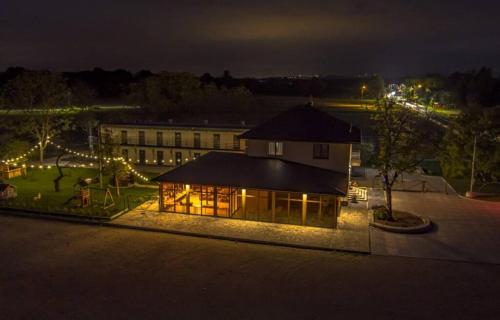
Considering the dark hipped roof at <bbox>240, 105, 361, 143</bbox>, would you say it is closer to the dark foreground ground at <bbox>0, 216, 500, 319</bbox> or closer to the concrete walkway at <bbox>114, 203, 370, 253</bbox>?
the concrete walkway at <bbox>114, 203, 370, 253</bbox>

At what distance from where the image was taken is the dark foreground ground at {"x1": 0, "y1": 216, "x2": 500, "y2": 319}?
532 inches

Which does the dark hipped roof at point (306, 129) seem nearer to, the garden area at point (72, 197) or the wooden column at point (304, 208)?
the wooden column at point (304, 208)

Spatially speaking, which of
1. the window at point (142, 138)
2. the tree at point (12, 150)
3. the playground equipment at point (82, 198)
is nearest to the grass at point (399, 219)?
the playground equipment at point (82, 198)

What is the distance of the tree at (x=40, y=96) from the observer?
41250 mm

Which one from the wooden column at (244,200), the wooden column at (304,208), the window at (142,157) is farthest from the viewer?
the window at (142,157)

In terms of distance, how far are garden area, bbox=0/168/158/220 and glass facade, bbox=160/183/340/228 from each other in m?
3.30

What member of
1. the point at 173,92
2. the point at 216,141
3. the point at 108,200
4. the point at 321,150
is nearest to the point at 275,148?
the point at 321,150

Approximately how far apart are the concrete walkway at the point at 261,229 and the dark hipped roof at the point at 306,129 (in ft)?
15.7

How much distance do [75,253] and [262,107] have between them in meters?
84.4

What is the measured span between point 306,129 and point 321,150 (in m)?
1.76

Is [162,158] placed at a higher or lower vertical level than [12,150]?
lower

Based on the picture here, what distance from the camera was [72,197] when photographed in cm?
2577

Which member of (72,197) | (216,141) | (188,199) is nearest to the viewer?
(188,199)

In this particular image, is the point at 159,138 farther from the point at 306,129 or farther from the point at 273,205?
the point at 273,205
